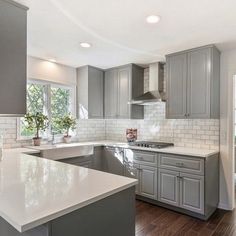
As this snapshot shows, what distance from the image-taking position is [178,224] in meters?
2.68

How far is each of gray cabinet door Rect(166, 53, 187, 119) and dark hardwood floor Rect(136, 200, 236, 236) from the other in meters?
1.47

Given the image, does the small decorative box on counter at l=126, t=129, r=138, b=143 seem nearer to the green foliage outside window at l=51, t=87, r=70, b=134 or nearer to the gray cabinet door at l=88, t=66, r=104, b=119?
the gray cabinet door at l=88, t=66, r=104, b=119

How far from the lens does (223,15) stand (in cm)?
207

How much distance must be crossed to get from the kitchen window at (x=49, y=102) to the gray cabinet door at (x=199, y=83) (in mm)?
2378

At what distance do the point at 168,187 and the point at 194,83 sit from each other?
5.27 feet

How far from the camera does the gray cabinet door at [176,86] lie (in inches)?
124

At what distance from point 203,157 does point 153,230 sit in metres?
1.14

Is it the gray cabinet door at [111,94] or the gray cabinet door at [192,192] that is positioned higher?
the gray cabinet door at [111,94]

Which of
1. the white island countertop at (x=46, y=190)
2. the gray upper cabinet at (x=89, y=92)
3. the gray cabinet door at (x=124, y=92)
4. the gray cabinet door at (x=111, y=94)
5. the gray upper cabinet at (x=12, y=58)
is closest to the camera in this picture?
the white island countertop at (x=46, y=190)

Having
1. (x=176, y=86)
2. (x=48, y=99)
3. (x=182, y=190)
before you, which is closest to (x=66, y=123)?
(x=48, y=99)

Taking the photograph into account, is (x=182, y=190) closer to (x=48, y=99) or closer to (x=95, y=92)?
(x=95, y=92)

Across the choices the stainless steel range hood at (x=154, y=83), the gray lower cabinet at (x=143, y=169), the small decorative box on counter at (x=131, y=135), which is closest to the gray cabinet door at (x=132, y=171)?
the gray lower cabinet at (x=143, y=169)

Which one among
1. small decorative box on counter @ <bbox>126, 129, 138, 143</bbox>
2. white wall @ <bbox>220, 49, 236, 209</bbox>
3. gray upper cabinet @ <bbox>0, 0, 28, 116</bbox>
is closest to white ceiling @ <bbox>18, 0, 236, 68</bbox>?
gray upper cabinet @ <bbox>0, 0, 28, 116</bbox>

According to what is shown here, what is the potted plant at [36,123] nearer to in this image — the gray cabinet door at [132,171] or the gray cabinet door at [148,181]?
the gray cabinet door at [132,171]
